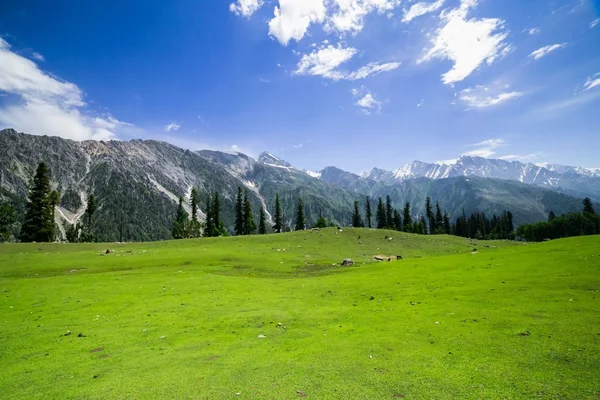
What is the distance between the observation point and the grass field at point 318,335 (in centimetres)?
986

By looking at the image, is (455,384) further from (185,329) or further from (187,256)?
(187,256)

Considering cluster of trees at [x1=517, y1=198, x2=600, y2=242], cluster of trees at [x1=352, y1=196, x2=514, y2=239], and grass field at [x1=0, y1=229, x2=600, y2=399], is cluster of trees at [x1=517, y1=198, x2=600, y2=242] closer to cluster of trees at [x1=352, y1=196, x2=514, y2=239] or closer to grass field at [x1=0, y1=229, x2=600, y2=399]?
cluster of trees at [x1=352, y1=196, x2=514, y2=239]

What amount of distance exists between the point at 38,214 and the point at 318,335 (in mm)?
92297

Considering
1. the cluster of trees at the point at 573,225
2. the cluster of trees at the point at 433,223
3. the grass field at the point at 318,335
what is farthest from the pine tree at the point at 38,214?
the cluster of trees at the point at 573,225

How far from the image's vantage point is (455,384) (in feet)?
30.8

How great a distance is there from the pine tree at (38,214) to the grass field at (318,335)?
6159 cm

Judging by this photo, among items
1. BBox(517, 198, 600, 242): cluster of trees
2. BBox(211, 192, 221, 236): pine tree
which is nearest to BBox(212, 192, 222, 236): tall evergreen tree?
BBox(211, 192, 221, 236): pine tree

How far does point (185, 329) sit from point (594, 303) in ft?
70.7

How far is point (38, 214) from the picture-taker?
78.6 metres

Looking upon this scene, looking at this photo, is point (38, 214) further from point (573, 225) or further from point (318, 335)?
point (573, 225)

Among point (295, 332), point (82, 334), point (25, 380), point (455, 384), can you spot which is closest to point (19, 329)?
point (82, 334)

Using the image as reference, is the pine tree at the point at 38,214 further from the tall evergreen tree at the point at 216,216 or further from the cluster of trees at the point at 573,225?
the cluster of trees at the point at 573,225

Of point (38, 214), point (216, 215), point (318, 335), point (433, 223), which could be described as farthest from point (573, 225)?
point (38, 214)

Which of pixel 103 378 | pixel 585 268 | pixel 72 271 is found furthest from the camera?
pixel 72 271
